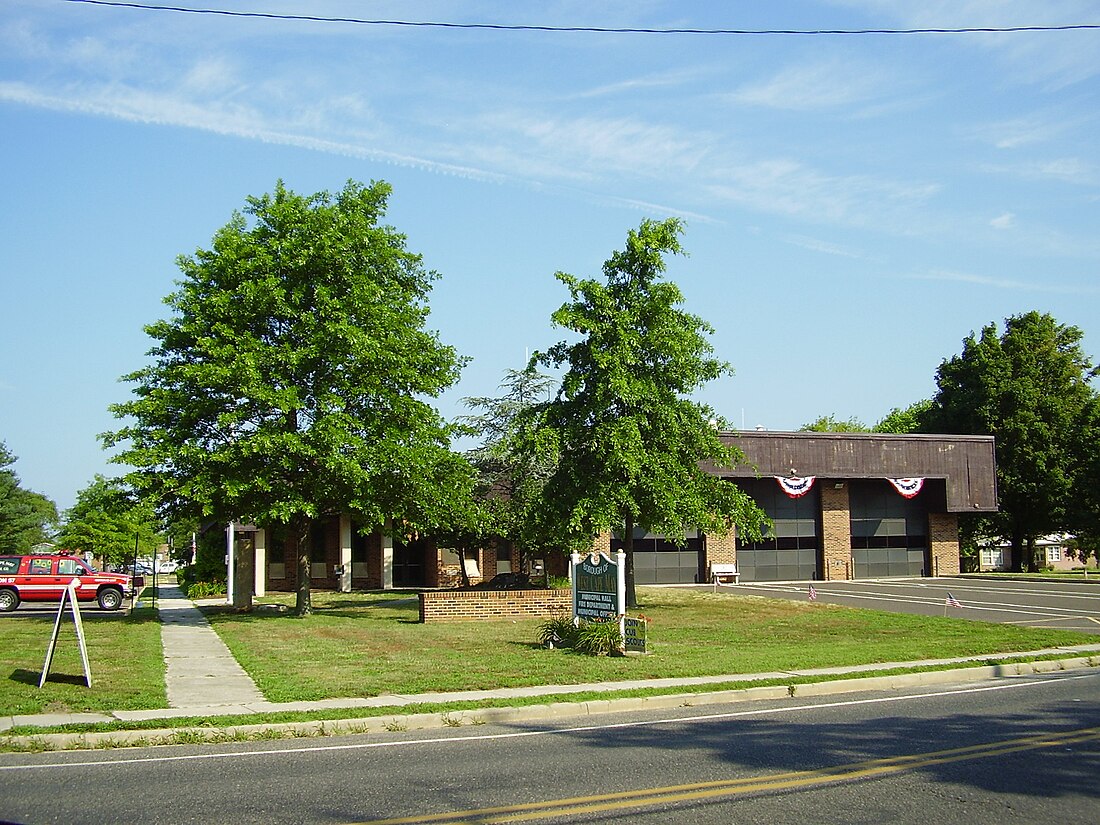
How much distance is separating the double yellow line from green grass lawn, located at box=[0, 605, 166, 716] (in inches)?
259

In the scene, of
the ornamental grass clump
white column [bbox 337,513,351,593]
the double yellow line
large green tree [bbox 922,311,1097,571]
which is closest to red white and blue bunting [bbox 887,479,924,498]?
large green tree [bbox 922,311,1097,571]

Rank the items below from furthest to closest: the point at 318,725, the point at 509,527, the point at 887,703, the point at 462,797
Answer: the point at 509,527 < the point at 887,703 < the point at 318,725 < the point at 462,797

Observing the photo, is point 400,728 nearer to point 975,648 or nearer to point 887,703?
point 887,703

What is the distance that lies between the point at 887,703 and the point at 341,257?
16988 millimetres

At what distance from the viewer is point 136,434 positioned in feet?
78.9

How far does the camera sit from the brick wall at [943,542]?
4600 cm

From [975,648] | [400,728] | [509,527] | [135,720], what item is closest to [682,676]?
[400,728]

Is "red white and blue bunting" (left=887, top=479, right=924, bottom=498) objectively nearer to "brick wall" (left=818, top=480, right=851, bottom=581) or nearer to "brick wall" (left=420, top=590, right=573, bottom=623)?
"brick wall" (left=818, top=480, right=851, bottom=581)

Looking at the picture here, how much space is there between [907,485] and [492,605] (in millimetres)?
25971

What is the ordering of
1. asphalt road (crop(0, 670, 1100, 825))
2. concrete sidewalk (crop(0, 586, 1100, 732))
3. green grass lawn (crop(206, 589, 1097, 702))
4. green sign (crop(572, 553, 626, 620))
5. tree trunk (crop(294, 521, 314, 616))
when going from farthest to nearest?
1. tree trunk (crop(294, 521, 314, 616))
2. green sign (crop(572, 553, 626, 620))
3. green grass lawn (crop(206, 589, 1097, 702))
4. concrete sidewalk (crop(0, 586, 1100, 732))
5. asphalt road (crop(0, 670, 1100, 825))

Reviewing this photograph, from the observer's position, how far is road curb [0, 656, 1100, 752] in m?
10.1

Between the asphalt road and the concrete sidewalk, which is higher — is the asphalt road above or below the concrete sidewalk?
above

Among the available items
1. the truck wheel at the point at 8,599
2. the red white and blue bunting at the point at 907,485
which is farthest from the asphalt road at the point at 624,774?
the red white and blue bunting at the point at 907,485

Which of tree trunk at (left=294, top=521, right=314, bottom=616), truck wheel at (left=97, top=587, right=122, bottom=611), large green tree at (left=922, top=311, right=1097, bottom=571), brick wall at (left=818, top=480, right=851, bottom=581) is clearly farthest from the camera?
large green tree at (left=922, top=311, right=1097, bottom=571)
